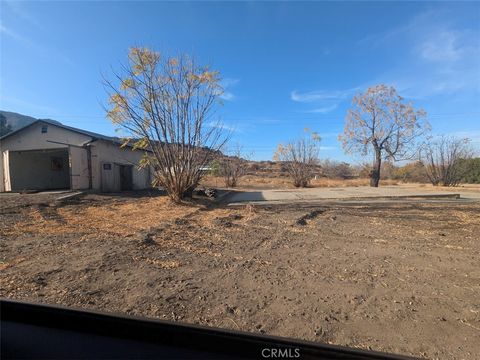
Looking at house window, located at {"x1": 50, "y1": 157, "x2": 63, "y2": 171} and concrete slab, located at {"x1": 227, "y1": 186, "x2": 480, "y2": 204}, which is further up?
house window, located at {"x1": 50, "y1": 157, "x2": 63, "y2": 171}

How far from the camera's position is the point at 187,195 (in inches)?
547

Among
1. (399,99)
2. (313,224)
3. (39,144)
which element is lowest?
(313,224)

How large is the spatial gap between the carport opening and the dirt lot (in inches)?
575

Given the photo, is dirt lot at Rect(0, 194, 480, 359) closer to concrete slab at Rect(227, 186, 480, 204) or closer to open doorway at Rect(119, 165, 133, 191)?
concrete slab at Rect(227, 186, 480, 204)

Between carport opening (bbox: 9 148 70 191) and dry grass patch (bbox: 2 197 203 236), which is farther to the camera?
carport opening (bbox: 9 148 70 191)

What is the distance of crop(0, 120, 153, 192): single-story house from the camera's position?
18188mm

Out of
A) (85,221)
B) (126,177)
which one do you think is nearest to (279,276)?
(85,221)

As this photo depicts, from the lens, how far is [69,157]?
17.4 metres

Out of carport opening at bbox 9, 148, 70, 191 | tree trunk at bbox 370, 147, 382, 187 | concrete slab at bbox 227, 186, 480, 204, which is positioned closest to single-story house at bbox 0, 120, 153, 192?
carport opening at bbox 9, 148, 70, 191

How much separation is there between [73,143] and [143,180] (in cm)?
597

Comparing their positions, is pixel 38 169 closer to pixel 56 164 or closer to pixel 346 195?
pixel 56 164

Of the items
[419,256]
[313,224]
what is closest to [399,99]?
[313,224]

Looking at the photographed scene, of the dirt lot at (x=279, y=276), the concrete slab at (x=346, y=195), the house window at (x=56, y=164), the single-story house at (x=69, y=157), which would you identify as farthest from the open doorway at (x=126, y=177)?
the dirt lot at (x=279, y=276)

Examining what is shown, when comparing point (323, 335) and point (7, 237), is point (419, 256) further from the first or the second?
point (7, 237)
